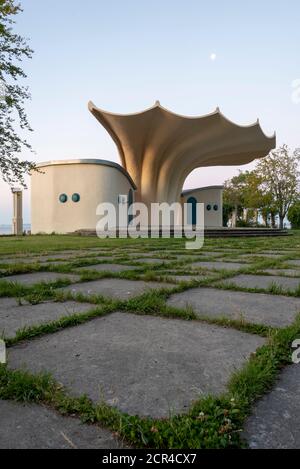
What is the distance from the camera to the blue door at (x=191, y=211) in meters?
32.1

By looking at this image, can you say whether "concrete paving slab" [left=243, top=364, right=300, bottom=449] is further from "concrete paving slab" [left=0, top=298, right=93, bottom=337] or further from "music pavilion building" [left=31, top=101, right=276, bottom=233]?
"music pavilion building" [left=31, top=101, right=276, bottom=233]

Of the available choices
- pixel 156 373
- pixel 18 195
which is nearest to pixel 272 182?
pixel 18 195

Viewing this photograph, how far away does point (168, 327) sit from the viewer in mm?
2002

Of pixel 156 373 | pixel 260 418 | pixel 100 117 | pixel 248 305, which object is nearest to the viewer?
pixel 260 418

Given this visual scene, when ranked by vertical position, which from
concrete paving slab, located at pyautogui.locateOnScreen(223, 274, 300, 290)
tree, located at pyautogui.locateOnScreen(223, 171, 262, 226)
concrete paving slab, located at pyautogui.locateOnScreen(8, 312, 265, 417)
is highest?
tree, located at pyautogui.locateOnScreen(223, 171, 262, 226)

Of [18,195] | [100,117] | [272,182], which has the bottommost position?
[18,195]

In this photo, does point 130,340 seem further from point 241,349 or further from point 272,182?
→ point 272,182

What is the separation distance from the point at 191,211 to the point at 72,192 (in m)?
14.5

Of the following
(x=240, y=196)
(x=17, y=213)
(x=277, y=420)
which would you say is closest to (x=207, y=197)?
(x=240, y=196)

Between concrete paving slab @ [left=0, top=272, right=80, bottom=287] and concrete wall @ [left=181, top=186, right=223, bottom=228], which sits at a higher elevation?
concrete wall @ [left=181, top=186, right=223, bottom=228]

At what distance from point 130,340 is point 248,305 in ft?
3.64

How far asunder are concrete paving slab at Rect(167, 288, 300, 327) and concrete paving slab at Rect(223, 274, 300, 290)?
0.44m

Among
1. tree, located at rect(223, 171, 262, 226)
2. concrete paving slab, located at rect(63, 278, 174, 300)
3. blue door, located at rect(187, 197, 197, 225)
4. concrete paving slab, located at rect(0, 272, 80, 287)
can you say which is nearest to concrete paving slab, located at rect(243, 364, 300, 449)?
concrete paving slab, located at rect(63, 278, 174, 300)

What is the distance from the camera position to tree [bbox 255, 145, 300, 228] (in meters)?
→ 32.0
